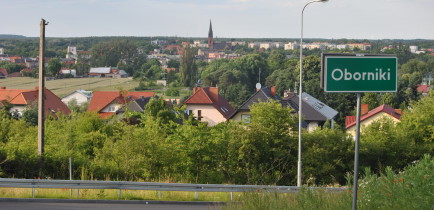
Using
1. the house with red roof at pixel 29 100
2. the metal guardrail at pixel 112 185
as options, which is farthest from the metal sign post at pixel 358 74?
the house with red roof at pixel 29 100

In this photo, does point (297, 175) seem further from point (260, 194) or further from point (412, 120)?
point (260, 194)

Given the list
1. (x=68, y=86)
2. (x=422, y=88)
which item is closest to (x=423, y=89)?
(x=422, y=88)

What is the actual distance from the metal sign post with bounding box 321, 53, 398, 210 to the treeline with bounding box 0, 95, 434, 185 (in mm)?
11914

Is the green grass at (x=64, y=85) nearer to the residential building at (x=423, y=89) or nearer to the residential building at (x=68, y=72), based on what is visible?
the residential building at (x=68, y=72)

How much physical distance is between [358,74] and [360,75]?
0.03 meters

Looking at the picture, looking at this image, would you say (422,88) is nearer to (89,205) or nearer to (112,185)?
(112,185)

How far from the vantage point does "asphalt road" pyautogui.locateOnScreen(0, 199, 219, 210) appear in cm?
1338

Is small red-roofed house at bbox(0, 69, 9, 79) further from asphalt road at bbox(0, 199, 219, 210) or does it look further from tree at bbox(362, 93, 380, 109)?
asphalt road at bbox(0, 199, 219, 210)

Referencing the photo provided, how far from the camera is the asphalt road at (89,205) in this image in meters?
13.4

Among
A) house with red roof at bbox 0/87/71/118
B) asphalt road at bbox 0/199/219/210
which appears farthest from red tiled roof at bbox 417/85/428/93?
asphalt road at bbox 0/199/219/210

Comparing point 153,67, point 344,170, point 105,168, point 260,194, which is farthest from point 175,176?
point 153,67

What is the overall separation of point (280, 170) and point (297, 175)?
44.9 inches

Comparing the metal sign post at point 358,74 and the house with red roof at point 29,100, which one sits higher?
the metal sign post at point 358,74

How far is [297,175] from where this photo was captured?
2058 centimetres
